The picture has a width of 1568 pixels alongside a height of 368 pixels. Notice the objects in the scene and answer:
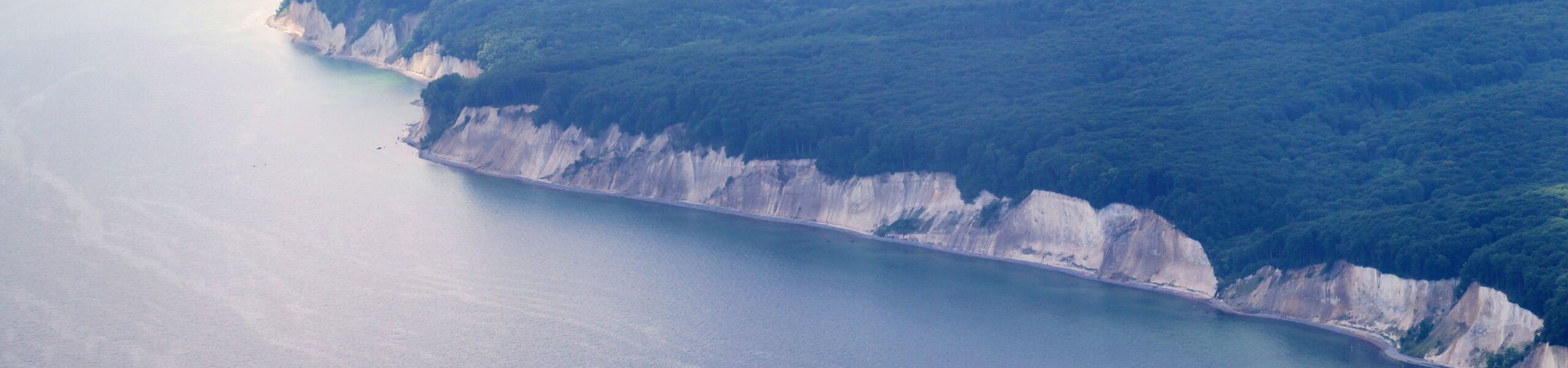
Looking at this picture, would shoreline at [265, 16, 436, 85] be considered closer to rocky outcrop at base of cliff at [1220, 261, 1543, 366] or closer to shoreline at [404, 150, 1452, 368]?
shoreline at [404, 150, 1452, 368]

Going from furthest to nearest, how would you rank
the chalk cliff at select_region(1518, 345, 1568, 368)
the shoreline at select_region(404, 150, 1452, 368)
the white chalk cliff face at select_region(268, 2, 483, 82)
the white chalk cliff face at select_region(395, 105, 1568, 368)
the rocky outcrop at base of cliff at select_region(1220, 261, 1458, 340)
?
the white chalk cliff face at select_region(268, 2, 483, 82) → the shoreline at select_region(404, 150, 1452, 368) → the rocky outcrop at base of cliff at select_region(1220, 261, 1458, 340) → the white chalk cliff face at select_region(395, 105, 1568, 368) → the chalk cliff at select_region(1518, 345, 1568, 368)

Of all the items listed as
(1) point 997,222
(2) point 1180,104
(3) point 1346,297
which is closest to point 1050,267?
(1) point 997,222

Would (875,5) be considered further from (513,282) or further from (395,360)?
(395,360)

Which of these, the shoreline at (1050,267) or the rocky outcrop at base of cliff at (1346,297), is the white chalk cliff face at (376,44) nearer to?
the shoreline at (1050,267)

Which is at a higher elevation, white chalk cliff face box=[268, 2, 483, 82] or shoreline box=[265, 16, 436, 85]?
white chalk cliff face box=[268, 2, 483, 82]

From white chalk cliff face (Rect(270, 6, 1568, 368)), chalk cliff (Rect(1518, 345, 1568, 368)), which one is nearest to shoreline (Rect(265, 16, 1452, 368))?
white chalk cliff face (Rect(270, 6, 1568, 368))

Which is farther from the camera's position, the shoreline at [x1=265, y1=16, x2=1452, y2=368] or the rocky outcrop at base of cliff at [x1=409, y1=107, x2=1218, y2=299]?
the rocky outcrop at base of cliff at [x1=409, y1=107, x2=1218, y2=299]

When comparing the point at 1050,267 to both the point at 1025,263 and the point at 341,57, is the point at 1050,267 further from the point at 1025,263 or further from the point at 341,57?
the point at 341,57

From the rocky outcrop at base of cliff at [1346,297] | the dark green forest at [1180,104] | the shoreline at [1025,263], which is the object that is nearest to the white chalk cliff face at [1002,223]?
the rocky outcrop at base of cliff at [1346,297]
